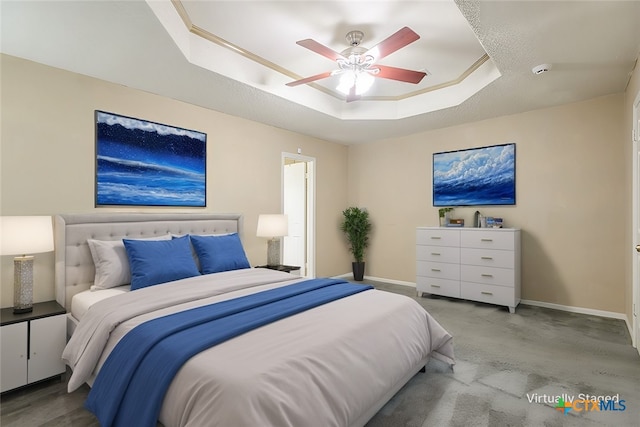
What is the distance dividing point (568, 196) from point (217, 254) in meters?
4.13

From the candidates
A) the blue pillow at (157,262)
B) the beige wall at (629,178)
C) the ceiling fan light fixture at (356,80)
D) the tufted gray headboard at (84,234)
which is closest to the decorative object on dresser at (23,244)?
the tufted gray headboard at (84,234)

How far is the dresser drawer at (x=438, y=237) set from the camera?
431 cm

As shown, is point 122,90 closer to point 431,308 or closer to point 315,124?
point 315,124

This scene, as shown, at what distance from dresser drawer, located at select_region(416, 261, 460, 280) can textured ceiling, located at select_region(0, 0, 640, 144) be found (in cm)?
204

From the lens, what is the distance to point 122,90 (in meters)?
3.17

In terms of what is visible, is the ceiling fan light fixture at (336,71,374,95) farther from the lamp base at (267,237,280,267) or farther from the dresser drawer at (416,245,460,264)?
the dresser drawer at (416,245,460,264)

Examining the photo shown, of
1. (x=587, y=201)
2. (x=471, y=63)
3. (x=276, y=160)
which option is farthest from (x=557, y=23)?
(x=276, y=160)

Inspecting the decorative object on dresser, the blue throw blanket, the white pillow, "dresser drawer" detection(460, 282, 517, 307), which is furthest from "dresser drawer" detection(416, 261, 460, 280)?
the decorative object on dresser

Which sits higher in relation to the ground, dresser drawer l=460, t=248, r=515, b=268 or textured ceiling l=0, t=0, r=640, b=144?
textured ceiling l=0, t=0, r=640, b=144

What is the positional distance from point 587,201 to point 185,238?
450cm

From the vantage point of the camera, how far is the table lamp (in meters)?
4.16

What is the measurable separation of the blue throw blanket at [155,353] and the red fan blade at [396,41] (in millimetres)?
1923

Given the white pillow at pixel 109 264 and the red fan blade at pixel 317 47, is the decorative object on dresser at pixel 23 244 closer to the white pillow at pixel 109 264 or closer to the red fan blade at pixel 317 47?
the white pillow at pixel 109 264

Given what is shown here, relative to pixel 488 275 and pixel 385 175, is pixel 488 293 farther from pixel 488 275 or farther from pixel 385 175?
pixel 385 175
